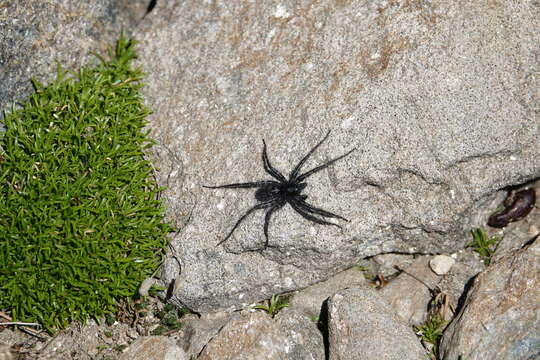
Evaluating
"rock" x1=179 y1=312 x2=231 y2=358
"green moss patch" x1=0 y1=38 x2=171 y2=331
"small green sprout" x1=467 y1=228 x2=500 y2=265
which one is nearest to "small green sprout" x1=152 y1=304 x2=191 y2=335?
"rock" x1=179 y1=312 x2=231 y2=358

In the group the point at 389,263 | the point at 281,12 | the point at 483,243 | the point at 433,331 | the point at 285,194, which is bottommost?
the point at 433,331

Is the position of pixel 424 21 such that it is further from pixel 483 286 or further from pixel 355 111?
pixel 483 286

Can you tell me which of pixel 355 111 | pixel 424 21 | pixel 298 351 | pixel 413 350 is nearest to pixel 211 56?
pixel 355 111

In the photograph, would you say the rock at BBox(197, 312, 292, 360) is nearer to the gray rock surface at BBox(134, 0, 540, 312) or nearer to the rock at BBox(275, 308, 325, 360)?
the rock at BBox(275, 308, 325, 360)

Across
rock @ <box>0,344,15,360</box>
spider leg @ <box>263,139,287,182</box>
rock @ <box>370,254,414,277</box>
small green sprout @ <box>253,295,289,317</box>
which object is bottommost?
rock @ <box>0,344,15,360</box>

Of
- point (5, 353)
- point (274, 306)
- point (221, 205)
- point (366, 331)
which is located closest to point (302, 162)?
point (221, 205)

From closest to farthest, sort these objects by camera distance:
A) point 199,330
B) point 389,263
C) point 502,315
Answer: point 502,315, point 199,330, point 389,263

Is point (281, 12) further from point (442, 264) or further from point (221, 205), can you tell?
point (442, 264)
